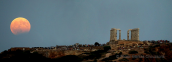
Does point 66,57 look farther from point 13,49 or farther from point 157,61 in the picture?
point 157,61

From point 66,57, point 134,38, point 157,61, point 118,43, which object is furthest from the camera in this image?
point 134,38

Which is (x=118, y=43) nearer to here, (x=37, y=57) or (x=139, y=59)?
(x=139, y=59)

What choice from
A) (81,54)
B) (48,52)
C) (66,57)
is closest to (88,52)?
(81,54)

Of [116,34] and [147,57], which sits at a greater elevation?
[116,34]

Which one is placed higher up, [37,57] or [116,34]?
[116,34]

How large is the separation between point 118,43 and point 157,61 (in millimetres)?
15105

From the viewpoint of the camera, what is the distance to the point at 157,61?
25.7 m

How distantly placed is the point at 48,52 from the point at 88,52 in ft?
29.5

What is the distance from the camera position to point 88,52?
34.9 m

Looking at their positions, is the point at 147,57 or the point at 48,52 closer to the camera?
the point at 147,57

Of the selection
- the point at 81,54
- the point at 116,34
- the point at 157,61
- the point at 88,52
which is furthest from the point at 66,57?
the point at 116,34

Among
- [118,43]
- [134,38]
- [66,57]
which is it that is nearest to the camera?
[66,57]

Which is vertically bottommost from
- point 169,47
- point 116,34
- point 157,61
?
point 157,61

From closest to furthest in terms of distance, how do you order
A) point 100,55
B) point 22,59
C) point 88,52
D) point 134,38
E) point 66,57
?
point 22,59 → point 66,57 → point 100,55 → point 88,52 → point 134,38
